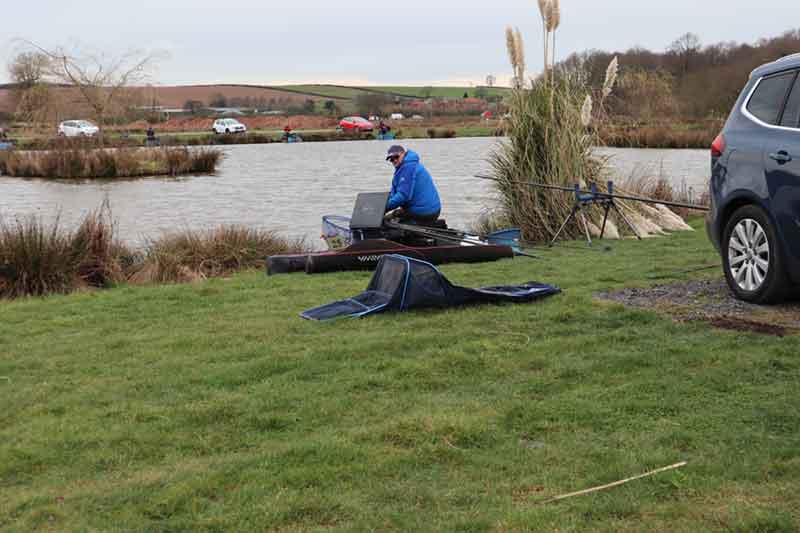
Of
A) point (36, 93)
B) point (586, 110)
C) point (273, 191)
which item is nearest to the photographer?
point (586, 110)

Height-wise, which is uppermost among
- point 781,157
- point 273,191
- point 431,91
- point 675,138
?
point 431,91

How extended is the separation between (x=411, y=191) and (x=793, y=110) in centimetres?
649

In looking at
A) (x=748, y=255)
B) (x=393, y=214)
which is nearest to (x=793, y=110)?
(x=748, y=255)

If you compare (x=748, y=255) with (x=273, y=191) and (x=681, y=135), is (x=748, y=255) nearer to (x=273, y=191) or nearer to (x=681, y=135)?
(x=273, y=191)

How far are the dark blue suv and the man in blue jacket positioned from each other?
554 centimetres

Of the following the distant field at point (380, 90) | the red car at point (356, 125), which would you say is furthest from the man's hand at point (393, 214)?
the distant field at point (380, 90)

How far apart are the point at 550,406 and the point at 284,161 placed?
44.4 m

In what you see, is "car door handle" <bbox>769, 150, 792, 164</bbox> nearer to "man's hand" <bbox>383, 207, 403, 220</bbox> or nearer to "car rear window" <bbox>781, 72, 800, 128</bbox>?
"car rear window" <bbox>781, 72, 800, 128</bbox>

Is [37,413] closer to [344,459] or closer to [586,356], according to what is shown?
[344,459]

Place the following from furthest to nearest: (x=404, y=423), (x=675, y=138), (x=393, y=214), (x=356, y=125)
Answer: (x=356, y=125), (x=675, y=138), (x=393, y=214), (x=404, y=423)

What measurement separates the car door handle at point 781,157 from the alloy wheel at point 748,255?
560 millimetres

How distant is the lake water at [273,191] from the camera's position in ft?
74.6

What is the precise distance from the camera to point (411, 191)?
44.1ft

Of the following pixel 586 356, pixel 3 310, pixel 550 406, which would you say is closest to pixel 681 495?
pixel 550 406
